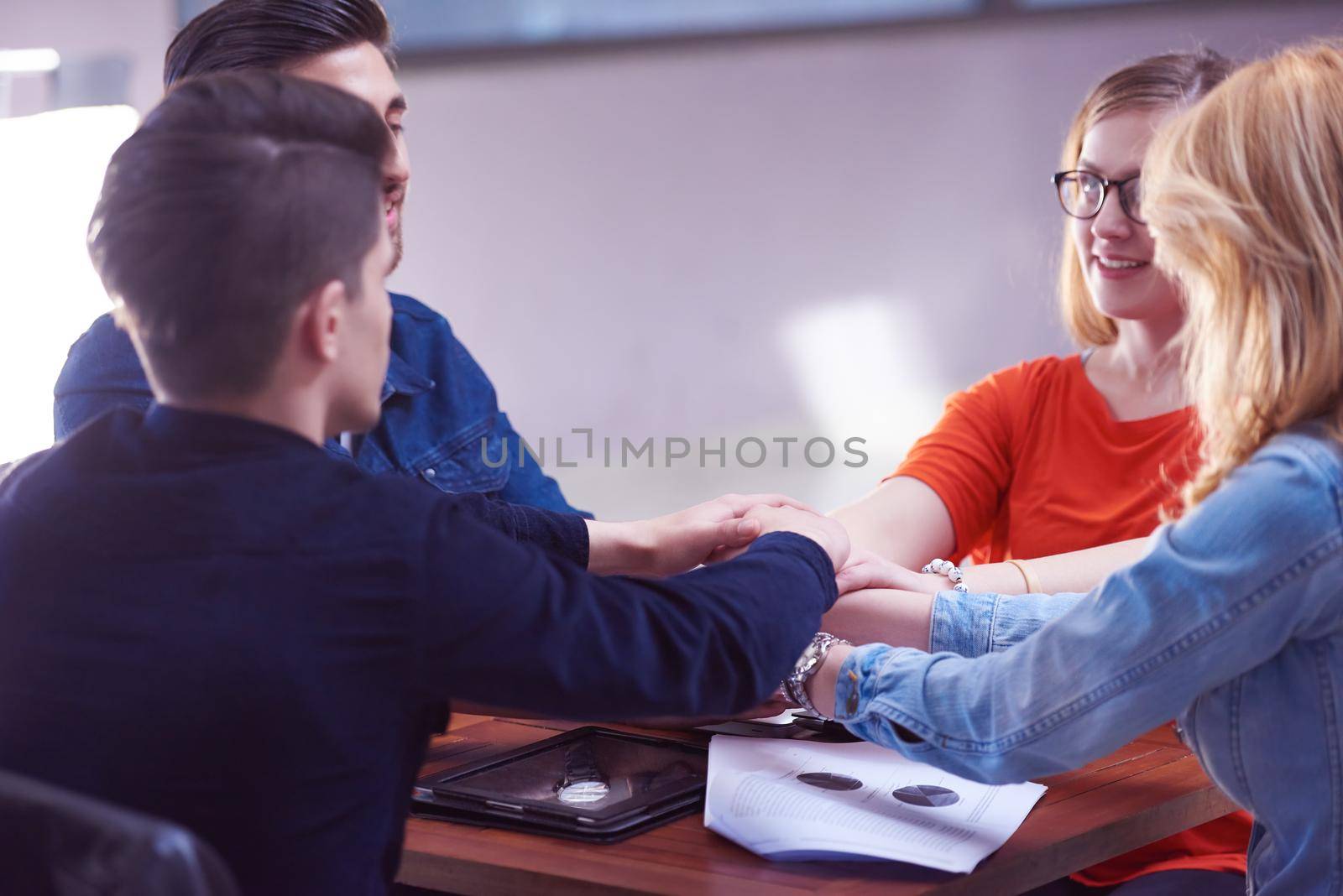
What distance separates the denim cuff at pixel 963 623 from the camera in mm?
1364

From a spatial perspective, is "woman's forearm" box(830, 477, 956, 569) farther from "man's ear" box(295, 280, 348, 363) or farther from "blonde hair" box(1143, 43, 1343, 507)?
"man's ear" box(295, 280, 348, 363)

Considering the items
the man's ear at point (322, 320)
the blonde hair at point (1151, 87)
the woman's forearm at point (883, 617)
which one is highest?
the blonde hair at point (1151, 87)

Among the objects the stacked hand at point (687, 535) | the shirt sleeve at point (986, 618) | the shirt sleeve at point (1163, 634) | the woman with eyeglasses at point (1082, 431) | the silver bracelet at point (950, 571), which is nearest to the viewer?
the shirt sleeve at point (1163, 634)

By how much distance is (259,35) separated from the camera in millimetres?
1601

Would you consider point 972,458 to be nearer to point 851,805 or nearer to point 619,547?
point 619,547

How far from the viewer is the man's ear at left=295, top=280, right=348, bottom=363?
0.83m

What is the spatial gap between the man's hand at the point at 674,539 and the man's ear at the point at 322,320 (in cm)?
70

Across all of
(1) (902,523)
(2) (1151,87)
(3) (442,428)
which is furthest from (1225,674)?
(3) (442,428)

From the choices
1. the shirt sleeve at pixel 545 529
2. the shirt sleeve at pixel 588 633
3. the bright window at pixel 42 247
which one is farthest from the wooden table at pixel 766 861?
the bright window at pixel 42 247

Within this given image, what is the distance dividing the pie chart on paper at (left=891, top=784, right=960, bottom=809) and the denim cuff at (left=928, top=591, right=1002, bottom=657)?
0.25m

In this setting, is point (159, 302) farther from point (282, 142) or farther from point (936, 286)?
point (936, 286)

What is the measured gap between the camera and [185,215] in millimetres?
791

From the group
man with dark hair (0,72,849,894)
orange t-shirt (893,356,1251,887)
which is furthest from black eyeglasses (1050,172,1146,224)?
man with dark hair (0,72,849,894)

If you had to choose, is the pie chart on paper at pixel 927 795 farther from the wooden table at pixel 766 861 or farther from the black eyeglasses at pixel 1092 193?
the black eyeglasses at pixel 1092 193
